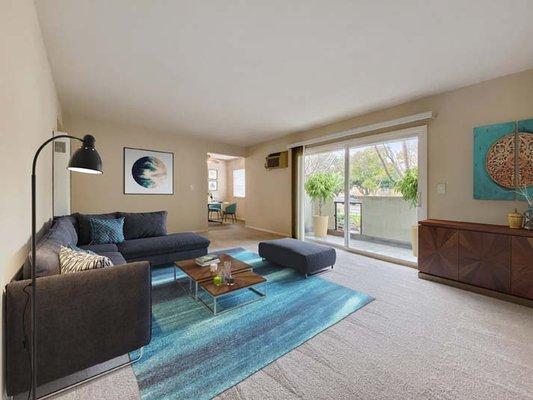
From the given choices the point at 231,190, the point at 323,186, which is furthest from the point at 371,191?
the point at 231,190

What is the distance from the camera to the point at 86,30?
7.08ft

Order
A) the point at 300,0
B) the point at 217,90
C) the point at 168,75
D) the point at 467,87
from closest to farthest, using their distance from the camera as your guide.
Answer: the point at 300,0 < the point at 168,75 < the point at 467,87 < the point at 217,90

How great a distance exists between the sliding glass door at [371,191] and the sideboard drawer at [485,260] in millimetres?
878

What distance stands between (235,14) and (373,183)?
146 inches

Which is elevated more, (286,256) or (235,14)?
(235,14)

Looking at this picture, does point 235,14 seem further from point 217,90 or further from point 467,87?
point 467,87

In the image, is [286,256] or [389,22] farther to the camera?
[286,256]

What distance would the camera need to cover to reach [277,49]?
2402 millimetres

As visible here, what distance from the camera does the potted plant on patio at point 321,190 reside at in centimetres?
520

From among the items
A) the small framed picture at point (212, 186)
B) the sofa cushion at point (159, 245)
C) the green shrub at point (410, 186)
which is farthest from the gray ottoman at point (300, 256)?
the small framed picture at point (212, 186)

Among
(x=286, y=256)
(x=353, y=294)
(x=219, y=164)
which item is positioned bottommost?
(x=353, y=294)

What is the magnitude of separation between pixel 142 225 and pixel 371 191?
4.23 m

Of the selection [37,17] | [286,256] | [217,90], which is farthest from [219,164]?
[37,17]

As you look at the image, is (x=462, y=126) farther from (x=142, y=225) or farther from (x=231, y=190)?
(x=231, y=190)
